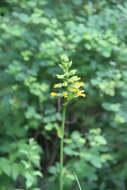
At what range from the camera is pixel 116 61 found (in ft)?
9.13

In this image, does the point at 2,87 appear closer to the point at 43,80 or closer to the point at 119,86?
the point at 43,80

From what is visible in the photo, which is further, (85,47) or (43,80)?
(43,80)

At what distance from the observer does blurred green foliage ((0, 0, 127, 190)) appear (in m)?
2.63

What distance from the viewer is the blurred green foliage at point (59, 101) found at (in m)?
2.63

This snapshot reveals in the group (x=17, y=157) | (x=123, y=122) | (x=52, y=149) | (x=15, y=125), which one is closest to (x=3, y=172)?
(x=17, y=157)

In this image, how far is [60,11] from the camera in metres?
2.97

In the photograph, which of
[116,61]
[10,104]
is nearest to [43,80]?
[10,104]

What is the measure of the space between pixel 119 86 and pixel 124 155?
1.80ft

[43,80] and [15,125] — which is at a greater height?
[43,80]

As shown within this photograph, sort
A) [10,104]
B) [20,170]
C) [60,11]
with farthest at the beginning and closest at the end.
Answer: [60,11] → [10,104] → [20,170]

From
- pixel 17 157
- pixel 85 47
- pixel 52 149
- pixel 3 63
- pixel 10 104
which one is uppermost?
pixel 85 47

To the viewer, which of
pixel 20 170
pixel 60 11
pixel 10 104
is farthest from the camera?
pixel 60 11

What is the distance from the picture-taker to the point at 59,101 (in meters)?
2.87

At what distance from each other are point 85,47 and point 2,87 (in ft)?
2.15
